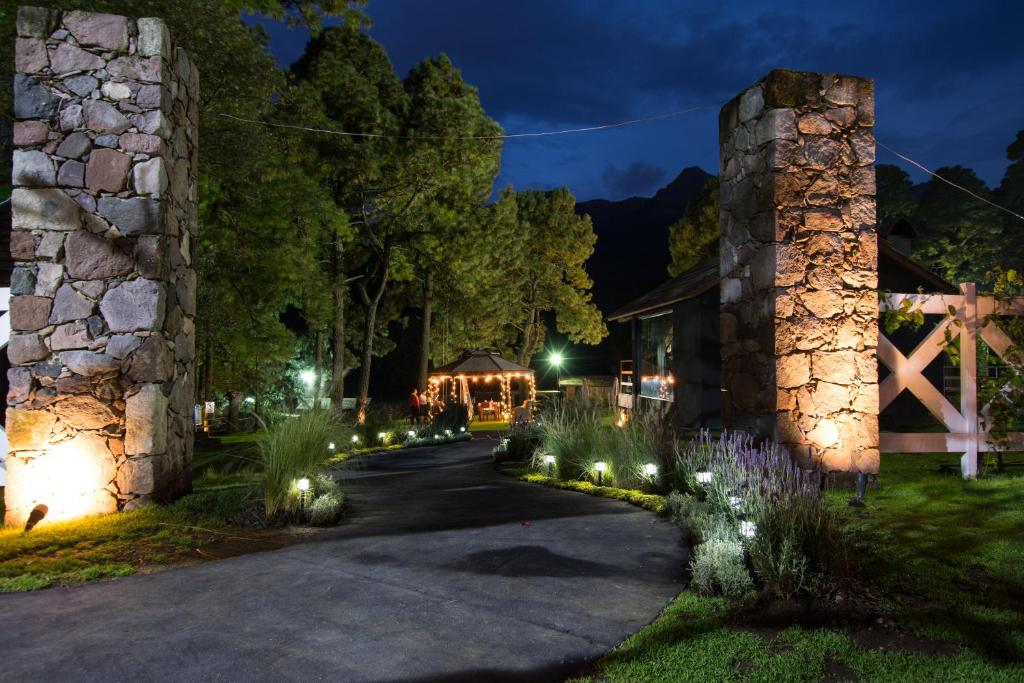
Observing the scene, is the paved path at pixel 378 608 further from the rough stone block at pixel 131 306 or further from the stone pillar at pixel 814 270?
the rough stone block at pixel 131 306

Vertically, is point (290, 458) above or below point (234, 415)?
above

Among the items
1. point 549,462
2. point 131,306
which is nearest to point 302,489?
point 131,306

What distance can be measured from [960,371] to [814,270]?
6.91 feet

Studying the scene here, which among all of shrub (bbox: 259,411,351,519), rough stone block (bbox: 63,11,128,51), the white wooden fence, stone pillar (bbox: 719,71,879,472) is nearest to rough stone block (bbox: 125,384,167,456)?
shrub (bbox: 259,411,351,519)

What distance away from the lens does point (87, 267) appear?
7.09m

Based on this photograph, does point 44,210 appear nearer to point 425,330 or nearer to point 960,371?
point 960,371

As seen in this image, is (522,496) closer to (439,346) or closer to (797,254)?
(797,254)

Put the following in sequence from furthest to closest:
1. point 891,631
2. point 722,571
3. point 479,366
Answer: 1. point 479,366
2. point 722,571
3. point 891,631

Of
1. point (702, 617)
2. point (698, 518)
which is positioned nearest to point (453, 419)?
point (698, 518)

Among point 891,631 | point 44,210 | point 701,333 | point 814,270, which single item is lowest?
point 891,631

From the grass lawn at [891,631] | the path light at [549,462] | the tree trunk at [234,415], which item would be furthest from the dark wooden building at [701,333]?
the tree trunk at [234,415]

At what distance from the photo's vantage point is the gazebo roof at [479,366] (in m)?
27.5

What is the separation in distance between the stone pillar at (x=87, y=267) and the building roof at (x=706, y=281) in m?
10.8

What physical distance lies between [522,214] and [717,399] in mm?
23178
